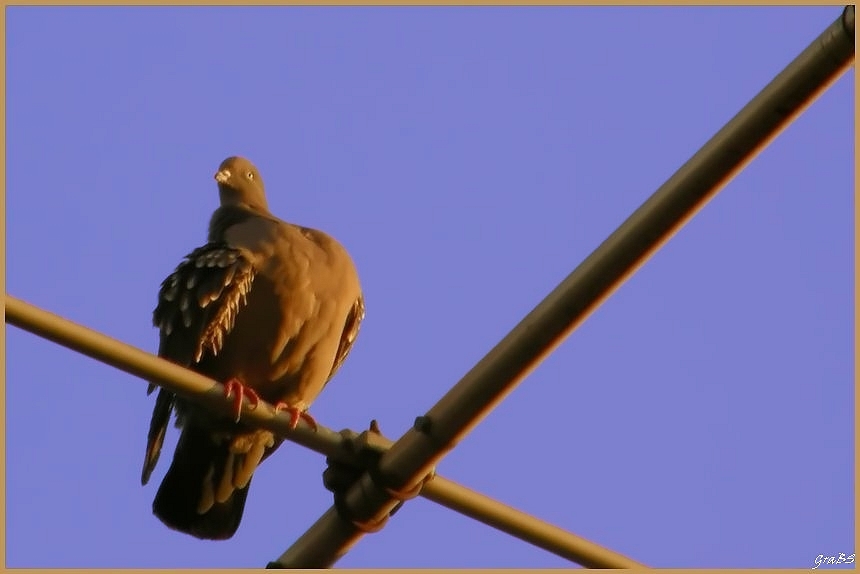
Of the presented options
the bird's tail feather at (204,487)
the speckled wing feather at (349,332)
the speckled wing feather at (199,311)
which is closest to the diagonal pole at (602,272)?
the bird's tail feather at (204,487)

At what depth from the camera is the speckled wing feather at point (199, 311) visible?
7320mm

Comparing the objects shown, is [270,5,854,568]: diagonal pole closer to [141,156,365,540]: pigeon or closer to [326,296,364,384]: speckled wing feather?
[141,156,365,540]: pigeon

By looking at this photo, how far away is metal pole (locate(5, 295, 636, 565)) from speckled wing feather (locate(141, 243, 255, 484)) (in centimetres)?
257

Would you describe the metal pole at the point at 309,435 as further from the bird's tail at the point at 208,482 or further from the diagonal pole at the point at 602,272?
Result: the bird's tail at the point at 208,482

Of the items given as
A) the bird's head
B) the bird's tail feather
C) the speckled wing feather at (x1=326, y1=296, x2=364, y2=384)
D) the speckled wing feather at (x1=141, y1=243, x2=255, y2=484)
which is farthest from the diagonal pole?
the bird's head

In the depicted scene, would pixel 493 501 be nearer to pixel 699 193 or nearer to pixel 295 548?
pixel 295 548

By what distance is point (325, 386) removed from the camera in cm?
788

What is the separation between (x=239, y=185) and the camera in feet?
28.8

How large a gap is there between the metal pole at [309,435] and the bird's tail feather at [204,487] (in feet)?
8.26

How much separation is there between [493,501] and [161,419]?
3.24m

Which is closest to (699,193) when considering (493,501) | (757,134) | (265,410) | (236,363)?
(757,134)

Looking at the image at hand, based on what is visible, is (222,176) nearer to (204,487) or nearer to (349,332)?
(349,332)

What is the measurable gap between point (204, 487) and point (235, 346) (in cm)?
72

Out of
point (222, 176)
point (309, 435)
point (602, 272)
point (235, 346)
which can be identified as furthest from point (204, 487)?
point (602, 272)
